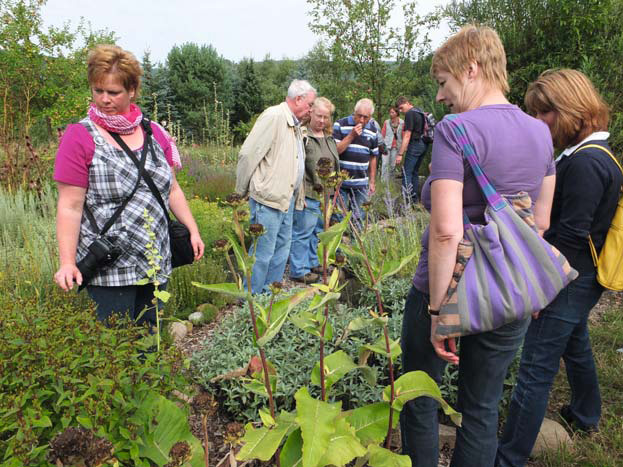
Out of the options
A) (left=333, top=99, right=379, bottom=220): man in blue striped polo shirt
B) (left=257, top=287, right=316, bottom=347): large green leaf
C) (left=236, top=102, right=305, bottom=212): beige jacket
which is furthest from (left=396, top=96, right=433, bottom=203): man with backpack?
(left=257, top=287, right=316, bottom=347): large green leaf

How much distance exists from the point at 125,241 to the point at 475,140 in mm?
1601

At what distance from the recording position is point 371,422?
1670 millimetres

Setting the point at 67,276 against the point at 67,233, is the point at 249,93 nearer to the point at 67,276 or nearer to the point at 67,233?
the point at 67,233

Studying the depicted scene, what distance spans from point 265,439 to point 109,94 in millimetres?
1670

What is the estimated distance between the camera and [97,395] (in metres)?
1.42

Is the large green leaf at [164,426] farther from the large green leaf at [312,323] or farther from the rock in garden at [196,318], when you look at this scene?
the rock in garden at [196,318]

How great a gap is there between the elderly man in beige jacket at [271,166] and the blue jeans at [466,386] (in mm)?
2409

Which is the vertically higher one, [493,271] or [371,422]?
[493,271]

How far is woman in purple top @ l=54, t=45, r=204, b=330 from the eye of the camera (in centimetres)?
211

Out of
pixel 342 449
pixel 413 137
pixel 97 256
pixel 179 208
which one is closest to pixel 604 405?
pixel 342 449

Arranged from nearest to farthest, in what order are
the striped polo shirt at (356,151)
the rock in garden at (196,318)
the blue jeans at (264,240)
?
the rock in garden at (196,318) → the blue jeans at (264,240) → the striped polo shirt at (356,151)

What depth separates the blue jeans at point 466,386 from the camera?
1700mm

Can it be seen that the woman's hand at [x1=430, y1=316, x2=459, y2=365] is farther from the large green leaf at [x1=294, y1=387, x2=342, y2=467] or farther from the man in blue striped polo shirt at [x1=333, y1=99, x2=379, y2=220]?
the man in blue striped polo shirt at [x1=333, y1=99, x2=379, y2=220]

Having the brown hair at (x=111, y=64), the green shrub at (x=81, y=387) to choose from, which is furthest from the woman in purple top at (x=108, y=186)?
the green shrub at (x=81, y=387)
